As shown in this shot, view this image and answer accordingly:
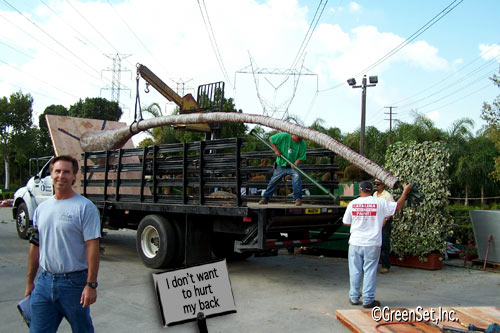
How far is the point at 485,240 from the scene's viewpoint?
878cm

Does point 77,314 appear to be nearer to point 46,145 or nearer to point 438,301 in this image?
point 438,301

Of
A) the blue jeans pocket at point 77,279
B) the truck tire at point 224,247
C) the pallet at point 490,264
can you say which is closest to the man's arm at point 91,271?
the blue jeans pocket at point 77,279

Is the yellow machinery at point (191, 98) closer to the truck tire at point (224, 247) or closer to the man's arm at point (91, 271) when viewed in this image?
the truck tire at point (224, 247)

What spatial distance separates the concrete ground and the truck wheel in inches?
64.8

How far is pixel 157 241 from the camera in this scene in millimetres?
8414

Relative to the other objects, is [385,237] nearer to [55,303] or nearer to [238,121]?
[238,121]

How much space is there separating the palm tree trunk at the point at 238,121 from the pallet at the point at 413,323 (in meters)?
1.95

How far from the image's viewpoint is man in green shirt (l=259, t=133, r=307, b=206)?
7718 millimetres

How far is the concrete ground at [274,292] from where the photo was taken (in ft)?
17.0

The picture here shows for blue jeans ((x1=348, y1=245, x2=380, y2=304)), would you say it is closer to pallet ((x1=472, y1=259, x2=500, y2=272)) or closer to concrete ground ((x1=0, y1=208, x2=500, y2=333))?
concrete ground ((x1=0, y1=208, x2=500, y2=333))

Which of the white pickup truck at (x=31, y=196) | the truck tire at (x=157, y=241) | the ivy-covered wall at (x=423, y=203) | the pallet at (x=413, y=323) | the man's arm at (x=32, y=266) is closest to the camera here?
the man's arm at (x=32, y=266)

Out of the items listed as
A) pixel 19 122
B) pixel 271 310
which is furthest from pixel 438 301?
pixel 19 122

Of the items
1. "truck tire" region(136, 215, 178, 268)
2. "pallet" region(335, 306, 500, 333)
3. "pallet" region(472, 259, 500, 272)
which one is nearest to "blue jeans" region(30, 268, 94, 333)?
"pallet" region(335, 306, 500, 333)

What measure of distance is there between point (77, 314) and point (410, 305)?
447 centimetres
